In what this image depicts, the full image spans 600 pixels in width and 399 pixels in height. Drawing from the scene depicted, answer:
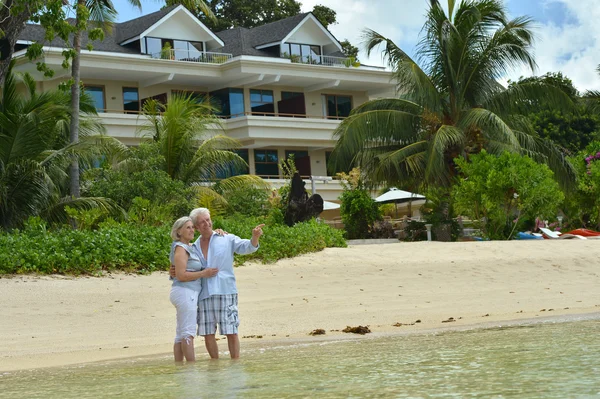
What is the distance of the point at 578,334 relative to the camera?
369 inches

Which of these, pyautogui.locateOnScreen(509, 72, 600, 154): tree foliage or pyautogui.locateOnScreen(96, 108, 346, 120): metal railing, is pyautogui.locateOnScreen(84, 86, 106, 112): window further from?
pyautogui.locateOnScreen(509, 72, 600, 154): tree foliage

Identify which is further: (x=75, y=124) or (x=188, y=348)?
(x=75, y=124)

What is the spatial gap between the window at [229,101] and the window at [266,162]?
2.07 metres

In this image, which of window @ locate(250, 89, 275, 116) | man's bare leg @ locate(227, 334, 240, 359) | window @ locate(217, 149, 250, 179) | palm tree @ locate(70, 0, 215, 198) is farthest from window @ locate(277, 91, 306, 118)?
man's bare leg @ locate(227, 334, 240, 359)

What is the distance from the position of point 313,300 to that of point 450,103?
15.1 meters

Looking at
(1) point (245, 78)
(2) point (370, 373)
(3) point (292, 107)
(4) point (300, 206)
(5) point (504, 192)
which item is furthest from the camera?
(3) point (292, 107)

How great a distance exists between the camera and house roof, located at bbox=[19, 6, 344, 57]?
39875 millimetres

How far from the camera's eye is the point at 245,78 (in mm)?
41312

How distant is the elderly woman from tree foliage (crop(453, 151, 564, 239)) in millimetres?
16485

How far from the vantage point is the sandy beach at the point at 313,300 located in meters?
10.8

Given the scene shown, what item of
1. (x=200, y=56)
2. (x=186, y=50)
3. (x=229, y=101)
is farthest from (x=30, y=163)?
(x=229, y=101)

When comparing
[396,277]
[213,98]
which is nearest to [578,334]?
[396,277]

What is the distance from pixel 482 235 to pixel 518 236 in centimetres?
106

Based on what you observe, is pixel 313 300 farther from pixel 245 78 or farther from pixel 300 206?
pixel 245 78
